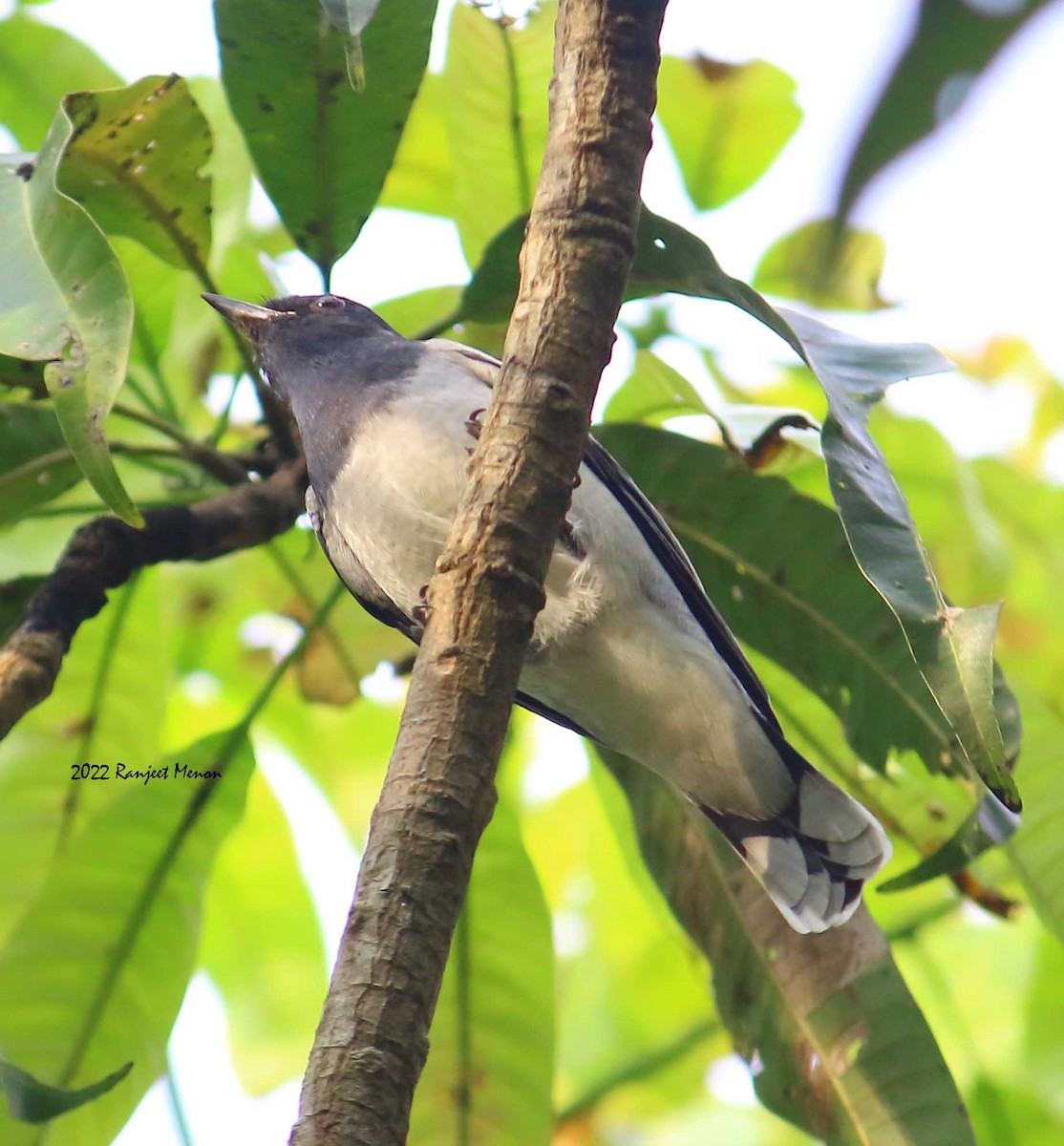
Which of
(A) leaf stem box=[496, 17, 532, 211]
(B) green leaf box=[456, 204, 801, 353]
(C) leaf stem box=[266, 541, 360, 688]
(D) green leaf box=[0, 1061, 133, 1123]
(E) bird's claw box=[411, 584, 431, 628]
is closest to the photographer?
(D) green leaf box=[0, 1061, 133, 1123]

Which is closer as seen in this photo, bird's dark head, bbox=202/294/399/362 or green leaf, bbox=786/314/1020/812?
green leaf, bbox=786/314/1020/812

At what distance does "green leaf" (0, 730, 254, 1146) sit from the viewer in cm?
228

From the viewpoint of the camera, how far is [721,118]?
312 centimetres

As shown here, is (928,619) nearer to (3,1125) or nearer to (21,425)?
(21,425)

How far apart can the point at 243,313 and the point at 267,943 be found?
1.63 m

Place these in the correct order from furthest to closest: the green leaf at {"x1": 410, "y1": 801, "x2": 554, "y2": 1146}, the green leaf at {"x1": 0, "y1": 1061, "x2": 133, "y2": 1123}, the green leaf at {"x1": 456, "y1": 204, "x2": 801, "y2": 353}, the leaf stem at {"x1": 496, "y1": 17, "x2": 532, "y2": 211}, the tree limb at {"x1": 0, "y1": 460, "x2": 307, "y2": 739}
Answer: the leaf stem at {"x1": 496, "y1": 17, "x2": 532, "y2": 211}
the green leaf at {"x1": 410, "y1": 801, "x2": 554, "y2": 1146}
the green leaf at {"x1": 456, "y1": 204, "x2": 801, "y2": 353}
the tree limb at {"x1": 0, "y1": 460, "x2": 307, "y2": 739}
the green leaf at {"x1": 0, "y1": 1061, "x2": 133, "y2": 1123}

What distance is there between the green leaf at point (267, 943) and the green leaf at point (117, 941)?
0.89 m

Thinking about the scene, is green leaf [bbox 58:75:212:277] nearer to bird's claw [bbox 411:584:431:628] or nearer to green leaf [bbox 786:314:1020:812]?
bird's claw [bbox 411:584:431:628]

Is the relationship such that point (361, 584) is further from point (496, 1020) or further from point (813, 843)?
point (813, 843)

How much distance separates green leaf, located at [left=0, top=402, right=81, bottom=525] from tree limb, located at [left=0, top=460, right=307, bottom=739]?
224mm

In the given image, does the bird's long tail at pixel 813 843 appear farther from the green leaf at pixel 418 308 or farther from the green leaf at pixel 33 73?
the green leaf at pixel 33 73

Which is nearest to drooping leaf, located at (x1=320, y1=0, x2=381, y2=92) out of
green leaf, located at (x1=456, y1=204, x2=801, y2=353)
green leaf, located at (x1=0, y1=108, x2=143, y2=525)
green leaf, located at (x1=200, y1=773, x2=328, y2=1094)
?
green leaf, located at (x1=0, y1=108, x2=143, y2=525)

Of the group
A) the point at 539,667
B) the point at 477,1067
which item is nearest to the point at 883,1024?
the point at 477,1067

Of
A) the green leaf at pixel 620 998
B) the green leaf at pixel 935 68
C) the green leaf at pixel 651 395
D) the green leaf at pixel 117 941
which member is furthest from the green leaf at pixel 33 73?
the green leaf at pixel 935 68
